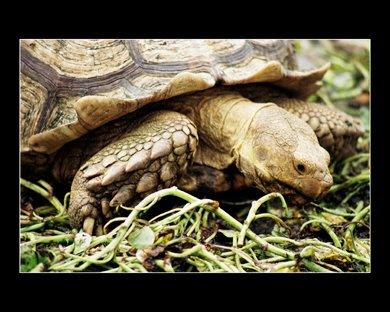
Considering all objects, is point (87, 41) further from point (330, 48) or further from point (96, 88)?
point (330, 48)

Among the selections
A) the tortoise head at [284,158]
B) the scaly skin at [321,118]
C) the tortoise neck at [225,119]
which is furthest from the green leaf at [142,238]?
the scaly skin at [321,118]

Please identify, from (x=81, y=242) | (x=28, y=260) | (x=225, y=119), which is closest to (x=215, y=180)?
(x=225, y=119)

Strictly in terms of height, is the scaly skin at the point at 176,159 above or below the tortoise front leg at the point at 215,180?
above

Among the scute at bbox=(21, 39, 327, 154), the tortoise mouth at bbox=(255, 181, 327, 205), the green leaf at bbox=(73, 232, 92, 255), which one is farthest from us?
the scute at bbox=(21, 39, 327, 154)

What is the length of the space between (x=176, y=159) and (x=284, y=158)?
62cm

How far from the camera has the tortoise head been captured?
285 cm

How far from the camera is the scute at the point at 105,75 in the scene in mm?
3166

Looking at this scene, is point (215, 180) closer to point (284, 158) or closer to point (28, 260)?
point (284, 158)

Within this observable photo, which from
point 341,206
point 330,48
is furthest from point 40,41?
point 330,48

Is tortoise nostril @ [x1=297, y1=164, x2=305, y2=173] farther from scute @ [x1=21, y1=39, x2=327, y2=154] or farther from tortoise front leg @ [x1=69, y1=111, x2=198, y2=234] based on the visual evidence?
scute @ [x1=21, y1=39, x2=327, y2=154]

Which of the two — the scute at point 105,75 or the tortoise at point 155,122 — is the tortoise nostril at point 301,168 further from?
the scute at point 105,75

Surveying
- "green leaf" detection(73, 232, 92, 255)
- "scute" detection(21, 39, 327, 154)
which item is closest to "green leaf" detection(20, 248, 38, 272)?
"green leaf" detection(73, 232, 92, 255)

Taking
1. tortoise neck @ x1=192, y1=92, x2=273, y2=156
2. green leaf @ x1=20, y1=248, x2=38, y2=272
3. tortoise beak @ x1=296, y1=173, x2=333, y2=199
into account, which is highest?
tortoise neck @ x1=192, y1=92, x2=273, y2=156

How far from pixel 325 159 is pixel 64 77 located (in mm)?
1641
